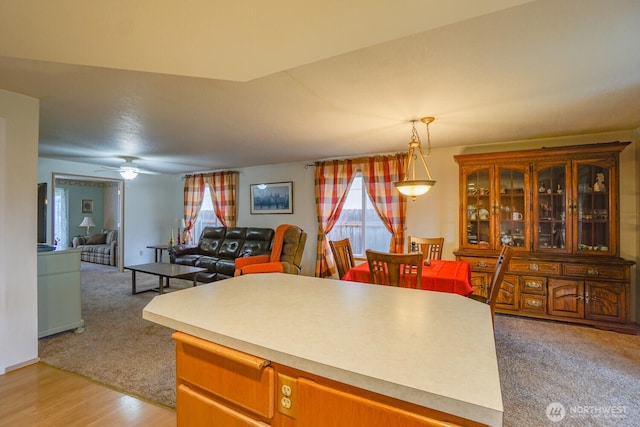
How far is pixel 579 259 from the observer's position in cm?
324

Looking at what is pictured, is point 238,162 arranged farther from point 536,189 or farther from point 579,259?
point 579,259

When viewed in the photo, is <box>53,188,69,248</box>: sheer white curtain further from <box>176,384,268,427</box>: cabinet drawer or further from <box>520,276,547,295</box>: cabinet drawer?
<box>520,276,547,295</box>: cabinet drawer

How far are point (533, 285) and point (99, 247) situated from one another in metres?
8.79

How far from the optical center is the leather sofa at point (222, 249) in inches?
194

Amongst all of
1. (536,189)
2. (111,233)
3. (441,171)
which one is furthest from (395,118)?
(111,233)

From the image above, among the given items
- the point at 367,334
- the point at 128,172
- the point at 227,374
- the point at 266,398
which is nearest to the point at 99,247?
the point at 128,172

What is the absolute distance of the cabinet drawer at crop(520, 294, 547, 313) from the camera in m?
3.36

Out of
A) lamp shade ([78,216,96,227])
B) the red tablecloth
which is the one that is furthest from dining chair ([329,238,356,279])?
lamp shade ([78,216,96,227])

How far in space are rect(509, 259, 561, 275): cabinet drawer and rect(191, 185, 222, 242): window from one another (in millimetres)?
5651

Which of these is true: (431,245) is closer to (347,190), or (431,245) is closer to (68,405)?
(347,190)

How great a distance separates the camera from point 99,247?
730 centimetres

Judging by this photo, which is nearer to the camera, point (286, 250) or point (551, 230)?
point (551, 230)

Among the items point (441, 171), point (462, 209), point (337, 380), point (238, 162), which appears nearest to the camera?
point (337, 380)

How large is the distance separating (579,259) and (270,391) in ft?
12.4
